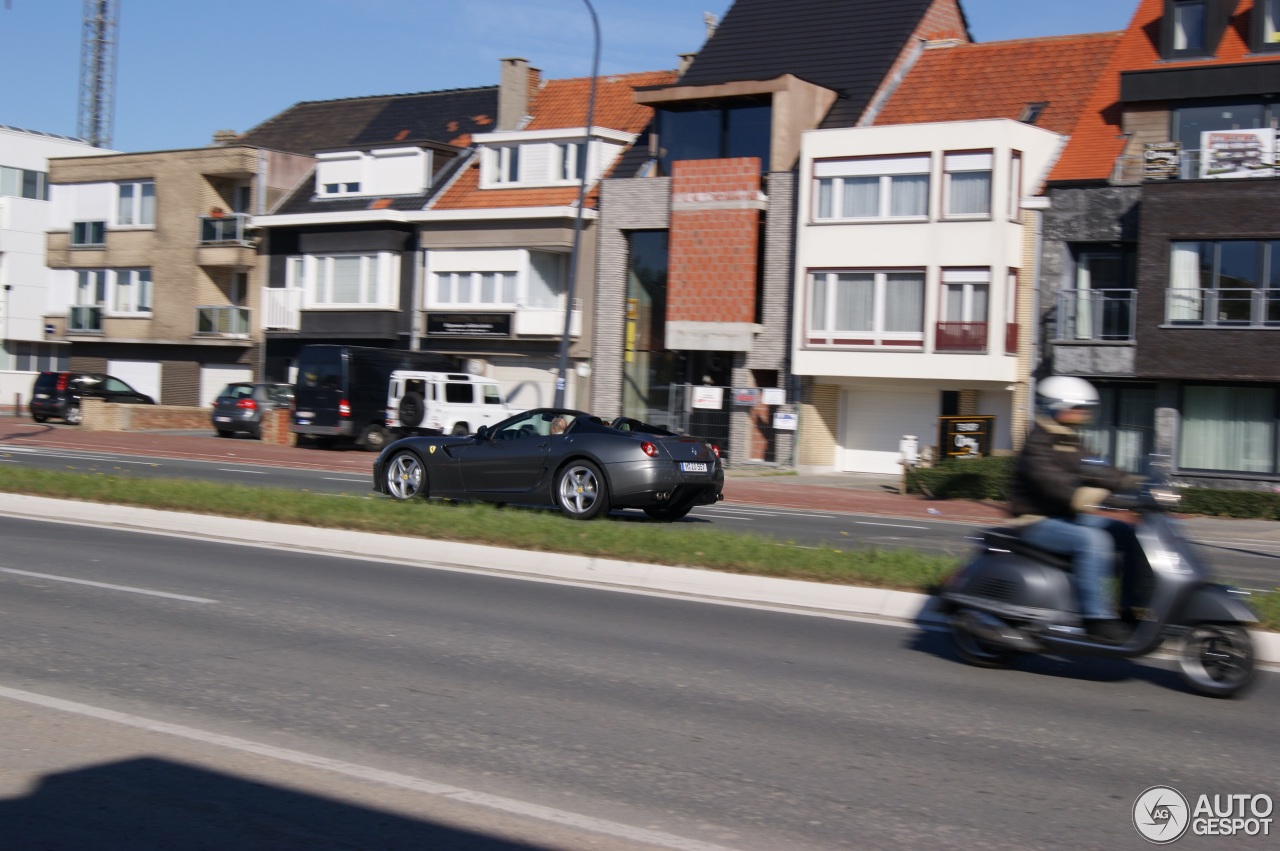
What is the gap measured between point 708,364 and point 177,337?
71.0 ft

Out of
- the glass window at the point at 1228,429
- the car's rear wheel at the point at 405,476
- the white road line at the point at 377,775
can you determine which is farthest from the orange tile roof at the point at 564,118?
the white road line at the point at 377,775

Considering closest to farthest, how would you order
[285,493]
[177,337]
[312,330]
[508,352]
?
1. [285,493]
2. [508,352]
3. [312,330]
4. [177,337]

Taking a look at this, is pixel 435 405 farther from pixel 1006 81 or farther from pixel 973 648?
pixel 973 648

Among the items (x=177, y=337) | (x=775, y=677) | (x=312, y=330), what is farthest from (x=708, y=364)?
(x=775, y=677)

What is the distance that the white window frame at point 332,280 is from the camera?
43.9 m

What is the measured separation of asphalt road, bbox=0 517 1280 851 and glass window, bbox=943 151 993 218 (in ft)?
78.7

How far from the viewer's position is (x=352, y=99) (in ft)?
175

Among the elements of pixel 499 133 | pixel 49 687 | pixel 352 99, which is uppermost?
pixel 352 99

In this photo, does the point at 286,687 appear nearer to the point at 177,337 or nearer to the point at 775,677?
the point at 775,677

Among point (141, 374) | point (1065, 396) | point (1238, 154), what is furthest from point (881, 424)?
point (141, 374)

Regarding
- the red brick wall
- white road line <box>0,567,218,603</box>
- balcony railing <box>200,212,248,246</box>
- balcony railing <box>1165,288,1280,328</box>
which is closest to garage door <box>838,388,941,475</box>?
the red brick wall

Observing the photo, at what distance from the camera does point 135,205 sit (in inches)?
1975

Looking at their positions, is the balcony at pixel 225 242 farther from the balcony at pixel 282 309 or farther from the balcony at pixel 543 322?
the balcony at pixel 543 322

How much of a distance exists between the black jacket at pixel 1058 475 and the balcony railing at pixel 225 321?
140 ft
